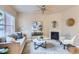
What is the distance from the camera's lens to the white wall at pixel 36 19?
11.1 feet

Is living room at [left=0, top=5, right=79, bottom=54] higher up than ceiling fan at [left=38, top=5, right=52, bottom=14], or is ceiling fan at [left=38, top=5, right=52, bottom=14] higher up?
ceiling fan at [left=38, top=5, right=52, bottom=14]

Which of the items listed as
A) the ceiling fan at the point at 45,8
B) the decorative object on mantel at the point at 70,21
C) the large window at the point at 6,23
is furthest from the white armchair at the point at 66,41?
the large window at the point at 6,23

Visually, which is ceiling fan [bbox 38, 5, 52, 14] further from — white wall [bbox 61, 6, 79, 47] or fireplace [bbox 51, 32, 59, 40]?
fireplace [bbox 51, 32, 59, 40]

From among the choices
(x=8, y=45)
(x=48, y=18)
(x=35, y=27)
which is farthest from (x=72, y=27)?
(x=8, y=45)

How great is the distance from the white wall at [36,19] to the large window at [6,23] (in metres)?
0.24

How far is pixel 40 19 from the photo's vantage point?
3521 millimetres

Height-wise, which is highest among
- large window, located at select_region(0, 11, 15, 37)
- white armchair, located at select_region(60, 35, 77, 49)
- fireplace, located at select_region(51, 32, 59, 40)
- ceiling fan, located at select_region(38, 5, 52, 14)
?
ceiling fan, located at select_region(38, 5, 52, 14)

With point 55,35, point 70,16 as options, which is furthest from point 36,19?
point 70,16

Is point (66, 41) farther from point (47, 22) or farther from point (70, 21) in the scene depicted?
point (47, 22)

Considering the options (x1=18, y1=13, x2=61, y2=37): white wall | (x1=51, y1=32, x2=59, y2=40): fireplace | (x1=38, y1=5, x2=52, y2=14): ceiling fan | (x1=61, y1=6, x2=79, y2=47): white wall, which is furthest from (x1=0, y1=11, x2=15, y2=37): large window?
(x1=61, y1=6, x2=79, y2=47): white wall

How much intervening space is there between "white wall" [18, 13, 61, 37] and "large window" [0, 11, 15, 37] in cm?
24

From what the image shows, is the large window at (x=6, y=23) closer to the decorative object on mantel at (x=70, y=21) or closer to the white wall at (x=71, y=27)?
the white wall at (x=71, y=27)

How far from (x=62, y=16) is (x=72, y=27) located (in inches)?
28.5

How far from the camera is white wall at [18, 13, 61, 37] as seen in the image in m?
3.38
